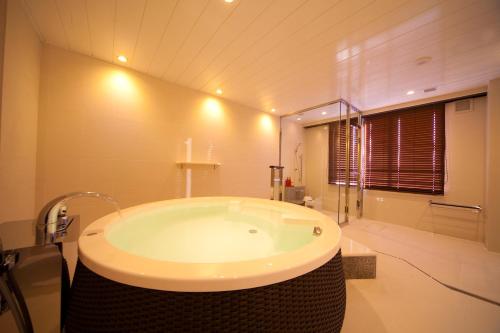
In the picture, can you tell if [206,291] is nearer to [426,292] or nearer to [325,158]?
[426,292]

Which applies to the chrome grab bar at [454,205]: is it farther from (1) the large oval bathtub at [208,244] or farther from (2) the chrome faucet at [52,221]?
(2) the chrome faucet at [52,221]

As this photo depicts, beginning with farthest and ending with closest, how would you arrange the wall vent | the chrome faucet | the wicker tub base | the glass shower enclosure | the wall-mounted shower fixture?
the wall-mounted shower fixture
the glass shower enclosure
the wall vent
the chrome faucet
the wicker tub base

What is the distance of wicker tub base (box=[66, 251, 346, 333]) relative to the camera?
1.77 feet

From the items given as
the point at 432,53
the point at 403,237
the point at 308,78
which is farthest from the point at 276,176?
the point at 432,53

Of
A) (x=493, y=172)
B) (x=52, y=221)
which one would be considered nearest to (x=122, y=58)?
(x=52, y=221)

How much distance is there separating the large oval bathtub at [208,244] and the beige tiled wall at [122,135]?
81cm

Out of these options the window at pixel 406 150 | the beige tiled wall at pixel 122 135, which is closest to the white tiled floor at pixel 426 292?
the window at pixel 406 150

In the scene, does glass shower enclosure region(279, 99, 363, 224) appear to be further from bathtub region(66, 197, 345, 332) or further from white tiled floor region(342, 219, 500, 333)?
bathtub region(66, 197, 345, 332)

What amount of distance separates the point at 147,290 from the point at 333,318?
2.38ft

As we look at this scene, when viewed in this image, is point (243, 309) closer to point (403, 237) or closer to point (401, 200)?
point (403, 237)

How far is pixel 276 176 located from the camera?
3.40 metres

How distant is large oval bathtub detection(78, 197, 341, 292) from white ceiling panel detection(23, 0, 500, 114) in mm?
1469

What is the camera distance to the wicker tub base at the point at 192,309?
54cm

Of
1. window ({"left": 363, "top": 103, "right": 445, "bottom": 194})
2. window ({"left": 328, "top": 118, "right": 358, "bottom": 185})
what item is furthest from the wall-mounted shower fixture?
window ({"left": 363, "top": 103, "right": 445, "bottom": 194})
